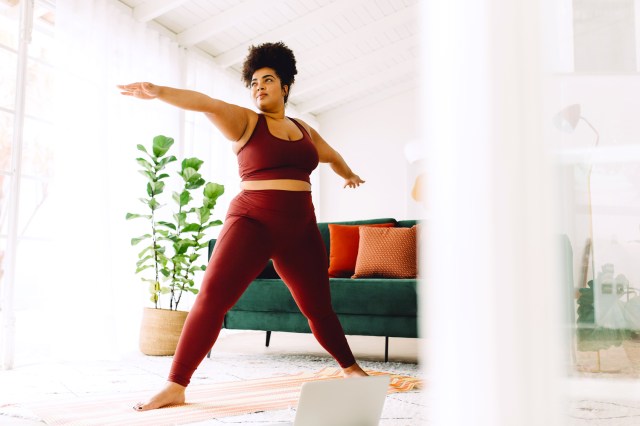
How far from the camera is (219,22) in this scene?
4473mm

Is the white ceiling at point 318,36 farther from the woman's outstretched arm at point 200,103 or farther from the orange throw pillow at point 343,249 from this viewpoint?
the woman's outstretched arm at point 200,103

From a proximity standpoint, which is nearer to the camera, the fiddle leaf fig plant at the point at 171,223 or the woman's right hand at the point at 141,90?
the woman's right hand at the point at 141,90

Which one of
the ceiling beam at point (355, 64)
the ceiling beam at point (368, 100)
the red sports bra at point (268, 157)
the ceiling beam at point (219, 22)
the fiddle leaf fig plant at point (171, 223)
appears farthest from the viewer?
the ceiling beam at point (368, 100)

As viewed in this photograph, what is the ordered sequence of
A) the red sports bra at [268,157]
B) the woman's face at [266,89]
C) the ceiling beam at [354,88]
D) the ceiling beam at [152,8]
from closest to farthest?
the red sports bra at [268,157]
the woman's face at [266,89]
the ceiling beam at [152,8]
the ceiling beam at [354,88]

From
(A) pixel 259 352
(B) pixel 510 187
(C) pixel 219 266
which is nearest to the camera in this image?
(B) pixel 510 187

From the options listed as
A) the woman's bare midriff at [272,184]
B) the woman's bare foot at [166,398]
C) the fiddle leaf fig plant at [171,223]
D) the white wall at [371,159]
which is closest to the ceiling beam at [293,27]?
the fiddle leaf fig plant at [171,223]

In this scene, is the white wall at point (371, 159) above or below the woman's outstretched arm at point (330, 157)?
above

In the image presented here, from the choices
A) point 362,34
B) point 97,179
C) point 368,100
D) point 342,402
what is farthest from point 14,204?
point 368,100

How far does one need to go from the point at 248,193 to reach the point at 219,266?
0.95ft

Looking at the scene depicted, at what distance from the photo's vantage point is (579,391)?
0.41 meters

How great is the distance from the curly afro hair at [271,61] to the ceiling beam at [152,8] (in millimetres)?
2137

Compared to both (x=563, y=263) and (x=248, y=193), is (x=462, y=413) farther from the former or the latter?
(x=248, y=193)

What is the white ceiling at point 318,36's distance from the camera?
441 cm

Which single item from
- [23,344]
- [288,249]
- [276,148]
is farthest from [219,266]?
[23,344]
